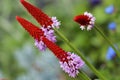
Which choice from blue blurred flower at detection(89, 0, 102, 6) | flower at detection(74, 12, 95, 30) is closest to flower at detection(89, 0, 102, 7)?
blue blurred flower at detection(89, 0, 102, 6)

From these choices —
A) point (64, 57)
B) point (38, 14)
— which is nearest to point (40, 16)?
point (38, 14)

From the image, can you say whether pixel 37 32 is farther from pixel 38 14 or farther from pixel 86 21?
pixel 86 21

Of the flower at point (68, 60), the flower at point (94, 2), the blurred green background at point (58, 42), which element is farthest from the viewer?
the flower at point (94, 2)

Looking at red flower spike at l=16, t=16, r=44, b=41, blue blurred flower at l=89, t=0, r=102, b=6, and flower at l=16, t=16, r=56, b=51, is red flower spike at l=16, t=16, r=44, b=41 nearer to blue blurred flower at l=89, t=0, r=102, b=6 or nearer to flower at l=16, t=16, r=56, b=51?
flower at l=16, t=16, r=56, b=51

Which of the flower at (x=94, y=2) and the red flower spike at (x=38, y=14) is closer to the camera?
the red flower spike at (x=38, y=14)

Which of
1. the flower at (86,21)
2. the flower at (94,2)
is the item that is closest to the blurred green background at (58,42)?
the flower at (94,2)

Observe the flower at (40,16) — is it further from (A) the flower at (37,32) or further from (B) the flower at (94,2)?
(B) the flower at (94,2)
